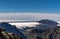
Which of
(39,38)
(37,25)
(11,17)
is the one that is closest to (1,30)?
(37,25)

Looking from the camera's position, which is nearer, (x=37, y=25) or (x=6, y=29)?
(x=6, y=29)

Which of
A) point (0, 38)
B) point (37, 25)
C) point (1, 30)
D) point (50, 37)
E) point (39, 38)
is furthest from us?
point (50, 37)

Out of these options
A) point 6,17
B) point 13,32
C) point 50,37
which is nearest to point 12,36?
point 13,32

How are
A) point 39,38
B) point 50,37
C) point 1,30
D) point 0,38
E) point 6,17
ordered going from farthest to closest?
1. point 50,37
2. point 39,38
3. point 6,17
4. point 1,30
5. point 0,38

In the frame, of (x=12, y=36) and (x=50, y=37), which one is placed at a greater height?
(x=12, y=36)

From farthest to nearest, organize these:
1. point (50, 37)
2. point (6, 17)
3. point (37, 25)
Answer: point (50, 37), point (6, 17), point (37, 25)

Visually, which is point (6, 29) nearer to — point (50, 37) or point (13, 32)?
point (13, 32)

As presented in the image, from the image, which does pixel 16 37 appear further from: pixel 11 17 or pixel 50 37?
pixel 50 37

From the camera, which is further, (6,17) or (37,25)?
(6,17)

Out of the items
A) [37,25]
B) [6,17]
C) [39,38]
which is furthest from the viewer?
[39,38]
